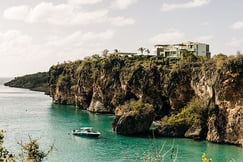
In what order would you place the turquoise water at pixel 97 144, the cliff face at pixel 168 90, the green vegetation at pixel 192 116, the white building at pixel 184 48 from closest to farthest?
the turquoise water at pixel 97 144, the cliff face at pixel 168 90, the green vegetation at pixel 192 116, the white building at pixel 184 48

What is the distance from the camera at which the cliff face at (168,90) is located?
58.5 m

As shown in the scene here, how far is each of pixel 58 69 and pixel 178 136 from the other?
78781mm

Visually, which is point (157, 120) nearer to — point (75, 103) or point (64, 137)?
point (64, 137)

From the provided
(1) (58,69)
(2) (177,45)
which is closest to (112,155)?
(2) (177,45)

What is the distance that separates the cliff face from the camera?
58.5 m

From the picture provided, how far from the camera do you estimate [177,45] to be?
105m

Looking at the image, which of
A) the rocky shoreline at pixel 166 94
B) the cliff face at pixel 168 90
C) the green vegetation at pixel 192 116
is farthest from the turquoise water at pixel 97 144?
the green vegetation at pixel 192 116

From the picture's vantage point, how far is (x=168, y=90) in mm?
78188

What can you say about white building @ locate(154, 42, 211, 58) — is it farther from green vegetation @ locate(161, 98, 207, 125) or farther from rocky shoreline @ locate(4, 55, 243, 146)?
green vegetation @ locate(161, 98, 207, 125)

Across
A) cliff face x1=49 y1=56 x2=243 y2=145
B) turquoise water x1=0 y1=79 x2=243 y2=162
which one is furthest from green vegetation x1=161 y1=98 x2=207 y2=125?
turquoise water x1=0 y1=79 x2=243 y2=162

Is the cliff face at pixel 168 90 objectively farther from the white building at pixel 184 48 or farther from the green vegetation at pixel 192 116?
the white building at pixel 184 48

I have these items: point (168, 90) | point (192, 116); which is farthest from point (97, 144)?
point (168, 90)

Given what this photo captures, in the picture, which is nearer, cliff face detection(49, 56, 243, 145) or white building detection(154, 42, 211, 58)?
cliff face detection(49, 56, 243, 145)

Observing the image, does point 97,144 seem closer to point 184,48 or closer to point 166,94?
point 166,94
